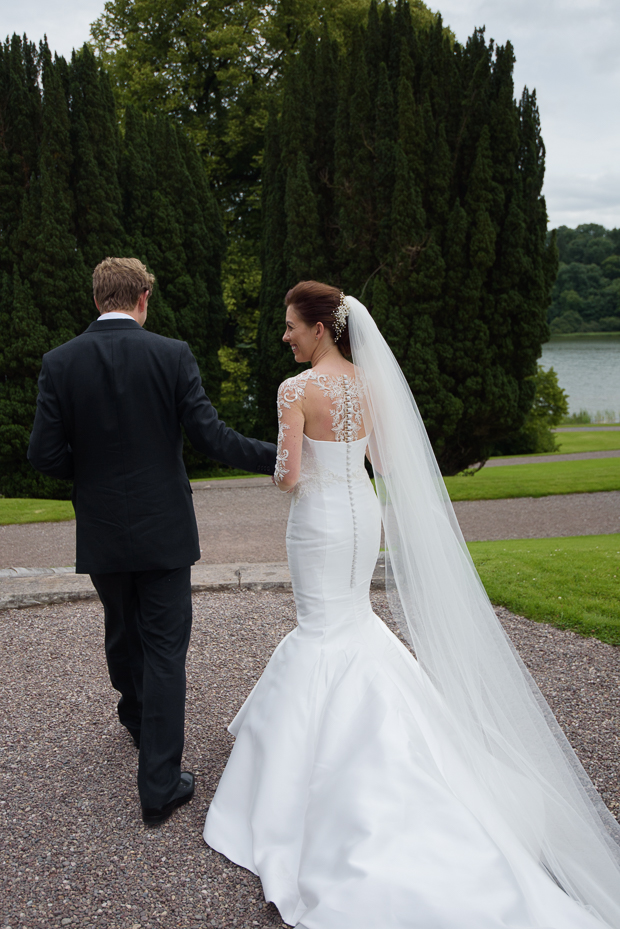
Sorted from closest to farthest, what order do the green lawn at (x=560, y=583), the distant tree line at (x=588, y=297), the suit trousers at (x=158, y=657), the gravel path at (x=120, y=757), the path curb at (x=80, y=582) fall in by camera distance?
1. the gravel path at (x=120, y=757)
2. the suit trousers at (x=158, y=657)
3. the green lawn at (x=560, y=583)
4. the path curb at (x=80, y=582)
5. the distant tree line at (x=588, y=297)

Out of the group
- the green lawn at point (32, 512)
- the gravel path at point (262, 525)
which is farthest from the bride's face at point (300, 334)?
the green lawn at point (32, 512)

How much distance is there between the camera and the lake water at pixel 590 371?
118 feet

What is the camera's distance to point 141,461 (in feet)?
8.69

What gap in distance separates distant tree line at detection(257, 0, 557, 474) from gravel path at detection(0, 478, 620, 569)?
202 centimetres

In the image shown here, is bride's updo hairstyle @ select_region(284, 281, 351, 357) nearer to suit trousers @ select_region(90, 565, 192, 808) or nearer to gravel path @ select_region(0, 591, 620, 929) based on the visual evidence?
suit trousers @ select_region(90, 565, 192, 808)

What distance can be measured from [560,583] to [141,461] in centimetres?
403

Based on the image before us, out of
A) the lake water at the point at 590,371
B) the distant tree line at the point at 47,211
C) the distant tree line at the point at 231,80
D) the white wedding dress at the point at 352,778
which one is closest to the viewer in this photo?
the white wedding dress at the point at 352,778

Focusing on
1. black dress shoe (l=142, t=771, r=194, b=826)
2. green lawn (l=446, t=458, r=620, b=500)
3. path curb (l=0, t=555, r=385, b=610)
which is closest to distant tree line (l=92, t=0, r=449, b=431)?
green lawn (l=446, t=458, r=620, b=500)

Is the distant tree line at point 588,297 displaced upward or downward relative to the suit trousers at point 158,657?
upward

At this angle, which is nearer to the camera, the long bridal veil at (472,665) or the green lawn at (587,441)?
the long bridal veil at (472,665)

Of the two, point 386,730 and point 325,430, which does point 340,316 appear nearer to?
point 325,430

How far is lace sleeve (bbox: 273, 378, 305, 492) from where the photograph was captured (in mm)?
Answer: 2717

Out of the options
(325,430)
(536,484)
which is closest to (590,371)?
(536,484)

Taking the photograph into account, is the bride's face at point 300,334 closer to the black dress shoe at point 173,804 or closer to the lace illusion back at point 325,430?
the lace illusion back at point 325,430
